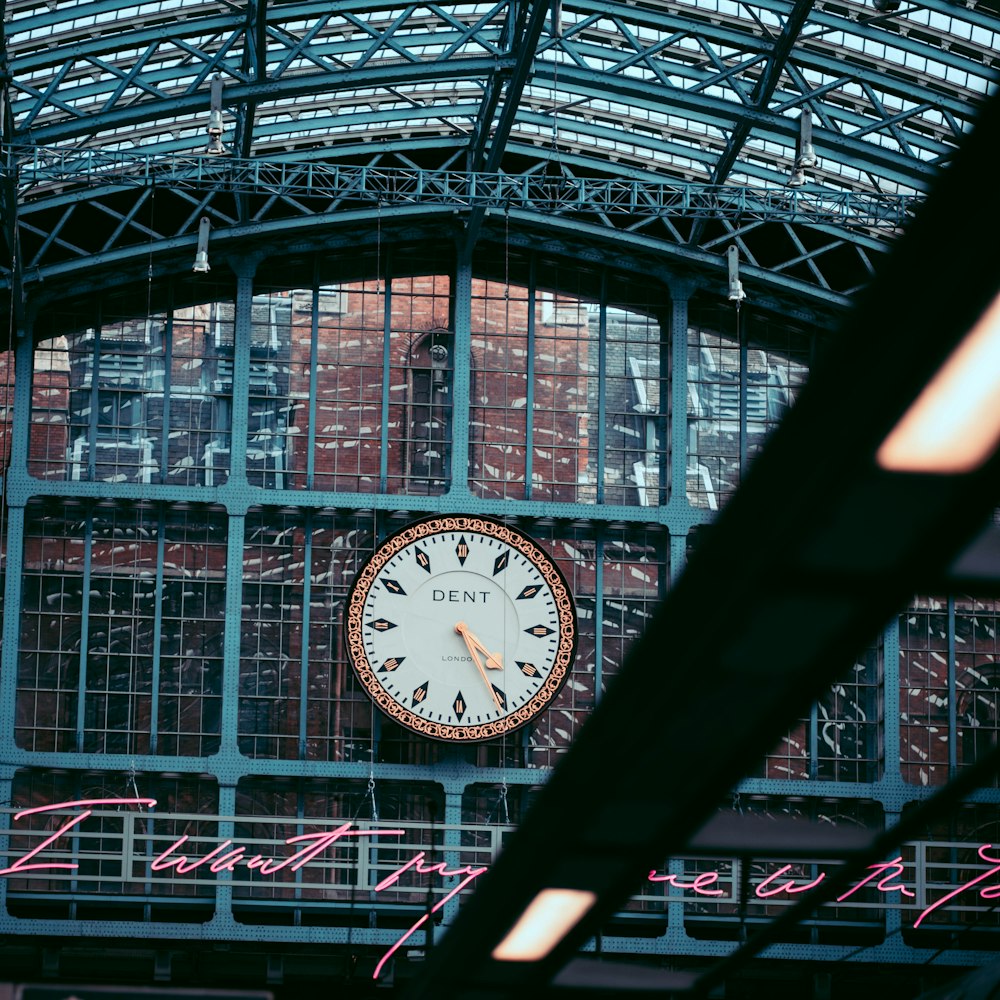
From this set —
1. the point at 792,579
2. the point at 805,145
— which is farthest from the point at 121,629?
the point at 792,579

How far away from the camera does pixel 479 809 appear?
24.4 meters

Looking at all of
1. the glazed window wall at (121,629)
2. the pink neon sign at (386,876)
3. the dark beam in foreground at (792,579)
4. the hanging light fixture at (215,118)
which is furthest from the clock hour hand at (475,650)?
the dark beam in foreground at (792,579)

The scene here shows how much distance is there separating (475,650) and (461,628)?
34cm

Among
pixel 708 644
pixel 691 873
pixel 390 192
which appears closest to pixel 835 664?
pixel 708 644

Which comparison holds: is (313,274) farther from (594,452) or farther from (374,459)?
(594,452)

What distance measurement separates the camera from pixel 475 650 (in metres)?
23.9

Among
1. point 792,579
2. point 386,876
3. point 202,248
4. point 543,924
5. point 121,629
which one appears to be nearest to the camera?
point 792,579

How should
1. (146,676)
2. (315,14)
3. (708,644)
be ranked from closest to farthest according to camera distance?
(708,644) < (315,14) < (146,676)

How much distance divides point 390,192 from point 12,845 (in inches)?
383

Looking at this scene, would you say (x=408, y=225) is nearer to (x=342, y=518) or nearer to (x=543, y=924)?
(x=342, y=518)

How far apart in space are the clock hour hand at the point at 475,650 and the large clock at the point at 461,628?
13 mm

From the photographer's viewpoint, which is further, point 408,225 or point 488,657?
point 408,225

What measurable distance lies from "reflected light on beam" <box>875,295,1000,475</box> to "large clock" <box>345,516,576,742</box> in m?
21.1

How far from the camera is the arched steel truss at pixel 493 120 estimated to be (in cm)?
2284
